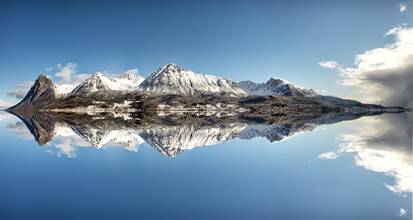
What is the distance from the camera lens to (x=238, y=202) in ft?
75.3

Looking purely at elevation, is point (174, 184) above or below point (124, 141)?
below

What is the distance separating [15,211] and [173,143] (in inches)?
1364

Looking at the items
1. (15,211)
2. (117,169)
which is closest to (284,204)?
(15,211)

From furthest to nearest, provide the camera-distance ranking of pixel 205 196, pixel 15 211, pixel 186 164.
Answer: pixel 186 164 → pixel 205 196 → pixel 15 211

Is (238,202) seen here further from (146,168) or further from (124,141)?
(124,141)

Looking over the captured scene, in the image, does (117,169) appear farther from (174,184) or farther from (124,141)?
(124,141)

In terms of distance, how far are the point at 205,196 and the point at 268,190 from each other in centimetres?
468

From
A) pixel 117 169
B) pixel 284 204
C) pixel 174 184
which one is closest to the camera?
pixel 284 204

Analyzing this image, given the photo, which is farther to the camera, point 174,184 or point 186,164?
point 186,164

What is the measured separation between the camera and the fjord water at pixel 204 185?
68.8 feet

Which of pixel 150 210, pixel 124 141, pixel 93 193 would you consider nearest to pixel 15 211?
pixel 93 193

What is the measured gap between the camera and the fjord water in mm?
20969

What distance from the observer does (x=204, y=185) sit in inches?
1080

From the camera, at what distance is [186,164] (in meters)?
38.2
